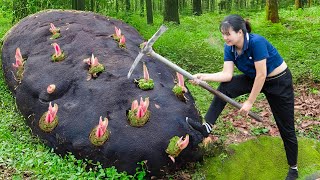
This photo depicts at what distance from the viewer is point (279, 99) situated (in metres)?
4.52

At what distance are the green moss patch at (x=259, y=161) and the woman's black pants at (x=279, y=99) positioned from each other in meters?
0.36

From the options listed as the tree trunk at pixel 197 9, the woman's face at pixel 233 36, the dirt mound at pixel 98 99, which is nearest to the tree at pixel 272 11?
the tree trunk at pixel 197 9

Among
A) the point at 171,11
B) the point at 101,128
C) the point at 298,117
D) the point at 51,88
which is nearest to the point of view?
the point at 101,128

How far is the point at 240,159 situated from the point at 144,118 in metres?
1.36

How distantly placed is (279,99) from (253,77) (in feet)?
1.19

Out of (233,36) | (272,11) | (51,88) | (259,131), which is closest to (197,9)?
(272,11)

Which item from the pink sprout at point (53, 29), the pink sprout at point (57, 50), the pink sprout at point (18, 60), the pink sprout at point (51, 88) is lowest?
the pink sprout at point (51, 88)

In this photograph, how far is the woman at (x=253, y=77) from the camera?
422cm

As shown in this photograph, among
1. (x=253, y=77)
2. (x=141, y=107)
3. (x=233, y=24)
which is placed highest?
(x=233, y=24)

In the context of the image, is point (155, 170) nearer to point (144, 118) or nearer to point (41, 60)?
point (144, 118)

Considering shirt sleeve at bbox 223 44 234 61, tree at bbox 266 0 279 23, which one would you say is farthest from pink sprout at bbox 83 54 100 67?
tree at bbox 266 0 279 23

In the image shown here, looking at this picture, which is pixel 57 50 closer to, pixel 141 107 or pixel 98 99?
pixel 98 99

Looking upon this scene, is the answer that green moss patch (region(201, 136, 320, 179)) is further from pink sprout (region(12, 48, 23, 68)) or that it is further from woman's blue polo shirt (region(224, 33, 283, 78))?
pink sprout (region(12, 48, 23, 68))

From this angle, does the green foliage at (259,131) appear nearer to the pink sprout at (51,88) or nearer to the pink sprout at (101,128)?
the pink sprout at (101,128)
